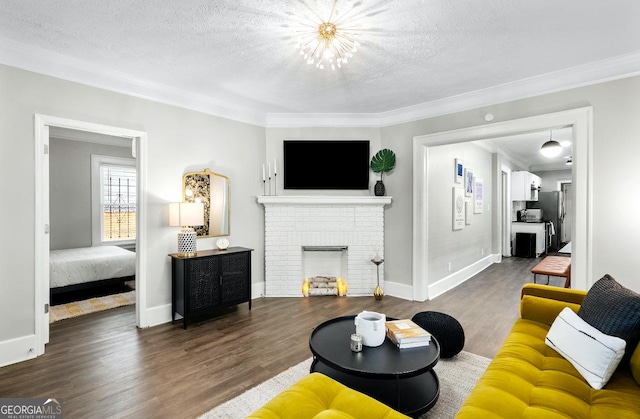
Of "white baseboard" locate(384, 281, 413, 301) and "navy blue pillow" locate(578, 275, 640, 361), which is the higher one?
"navy blue pillow" locate(578, 275, 640, 361)

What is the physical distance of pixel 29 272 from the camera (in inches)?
109

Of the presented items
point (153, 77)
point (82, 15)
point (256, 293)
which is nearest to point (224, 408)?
point (256, 293)

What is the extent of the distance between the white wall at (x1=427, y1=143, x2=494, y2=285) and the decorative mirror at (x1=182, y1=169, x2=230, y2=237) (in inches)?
109

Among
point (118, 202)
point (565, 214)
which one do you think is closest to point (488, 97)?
point (118, 202)

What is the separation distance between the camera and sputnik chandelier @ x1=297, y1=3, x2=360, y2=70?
232cm

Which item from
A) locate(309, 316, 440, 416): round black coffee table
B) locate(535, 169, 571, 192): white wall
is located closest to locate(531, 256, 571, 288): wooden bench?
locate(309, 316, 440, 416): round black coffee table

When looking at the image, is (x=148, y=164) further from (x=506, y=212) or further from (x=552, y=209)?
(x=552, y=209)

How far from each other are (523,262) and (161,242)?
7298 mm

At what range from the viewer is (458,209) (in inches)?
212

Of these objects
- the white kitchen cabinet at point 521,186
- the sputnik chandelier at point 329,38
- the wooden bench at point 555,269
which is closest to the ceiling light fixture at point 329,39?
the sputnik chandelier at point 329,38

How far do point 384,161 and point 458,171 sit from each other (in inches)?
64.4

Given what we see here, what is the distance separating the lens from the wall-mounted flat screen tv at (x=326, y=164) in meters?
4.64

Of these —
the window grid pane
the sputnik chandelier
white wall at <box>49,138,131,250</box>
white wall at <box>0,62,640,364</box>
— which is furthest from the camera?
the window grid pane

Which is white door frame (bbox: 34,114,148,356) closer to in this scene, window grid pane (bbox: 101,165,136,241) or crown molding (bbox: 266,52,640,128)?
crown molding (bbox: 266,52,640,128)
